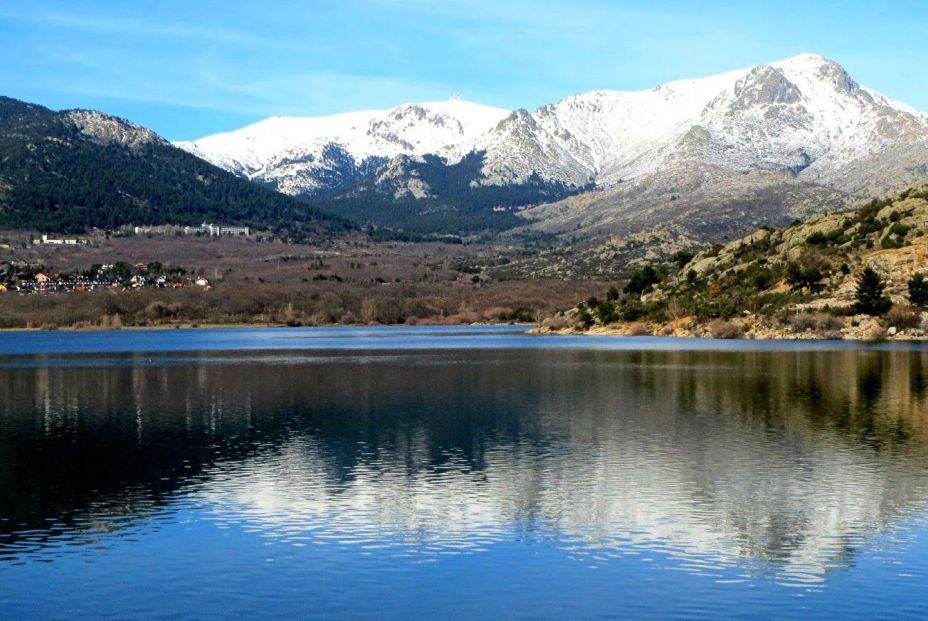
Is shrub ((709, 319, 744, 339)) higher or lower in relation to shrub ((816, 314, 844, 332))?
lower

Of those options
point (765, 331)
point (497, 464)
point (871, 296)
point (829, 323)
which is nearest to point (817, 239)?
point (765, 331)

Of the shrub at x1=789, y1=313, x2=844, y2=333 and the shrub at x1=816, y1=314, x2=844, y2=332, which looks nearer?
the shrub at x1=816, y1=314, x2=844, y2=332

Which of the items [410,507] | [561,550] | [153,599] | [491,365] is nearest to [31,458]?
[410,507]

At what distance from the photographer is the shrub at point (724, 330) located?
12144 cm

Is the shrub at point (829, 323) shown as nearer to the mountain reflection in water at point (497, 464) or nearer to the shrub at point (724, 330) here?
the shrub at point (724, 330)

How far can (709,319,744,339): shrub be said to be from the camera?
12144 cm

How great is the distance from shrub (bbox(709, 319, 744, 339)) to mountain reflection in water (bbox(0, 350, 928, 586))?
53841 millimetres

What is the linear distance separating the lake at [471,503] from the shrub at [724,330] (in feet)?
198

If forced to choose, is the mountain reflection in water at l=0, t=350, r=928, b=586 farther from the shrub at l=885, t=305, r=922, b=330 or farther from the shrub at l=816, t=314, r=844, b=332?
the shrub at l=816, t=314, r=844, b=332

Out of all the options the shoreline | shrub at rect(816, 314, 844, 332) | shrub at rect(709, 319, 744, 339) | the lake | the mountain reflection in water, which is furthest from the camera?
shrub at rect(709, 319, 744, 339)

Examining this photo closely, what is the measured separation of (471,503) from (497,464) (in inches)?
240

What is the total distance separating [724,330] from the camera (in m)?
123

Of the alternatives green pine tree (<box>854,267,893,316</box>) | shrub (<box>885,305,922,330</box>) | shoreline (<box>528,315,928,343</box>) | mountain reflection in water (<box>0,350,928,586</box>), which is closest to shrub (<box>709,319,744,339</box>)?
shoreline (<box>528,315,928,343</box>)

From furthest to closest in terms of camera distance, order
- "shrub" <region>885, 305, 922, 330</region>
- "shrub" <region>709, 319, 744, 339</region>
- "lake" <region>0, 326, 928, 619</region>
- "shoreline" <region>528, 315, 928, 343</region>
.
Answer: "shrub" <region>709, 319, 744, 339</region> < "shoreline" <region>528, 315, 928, 343</region> < "shrub" <region>885, 305, 922, 330</region> < "lake" <region>0, 326, 928, 619</region>
